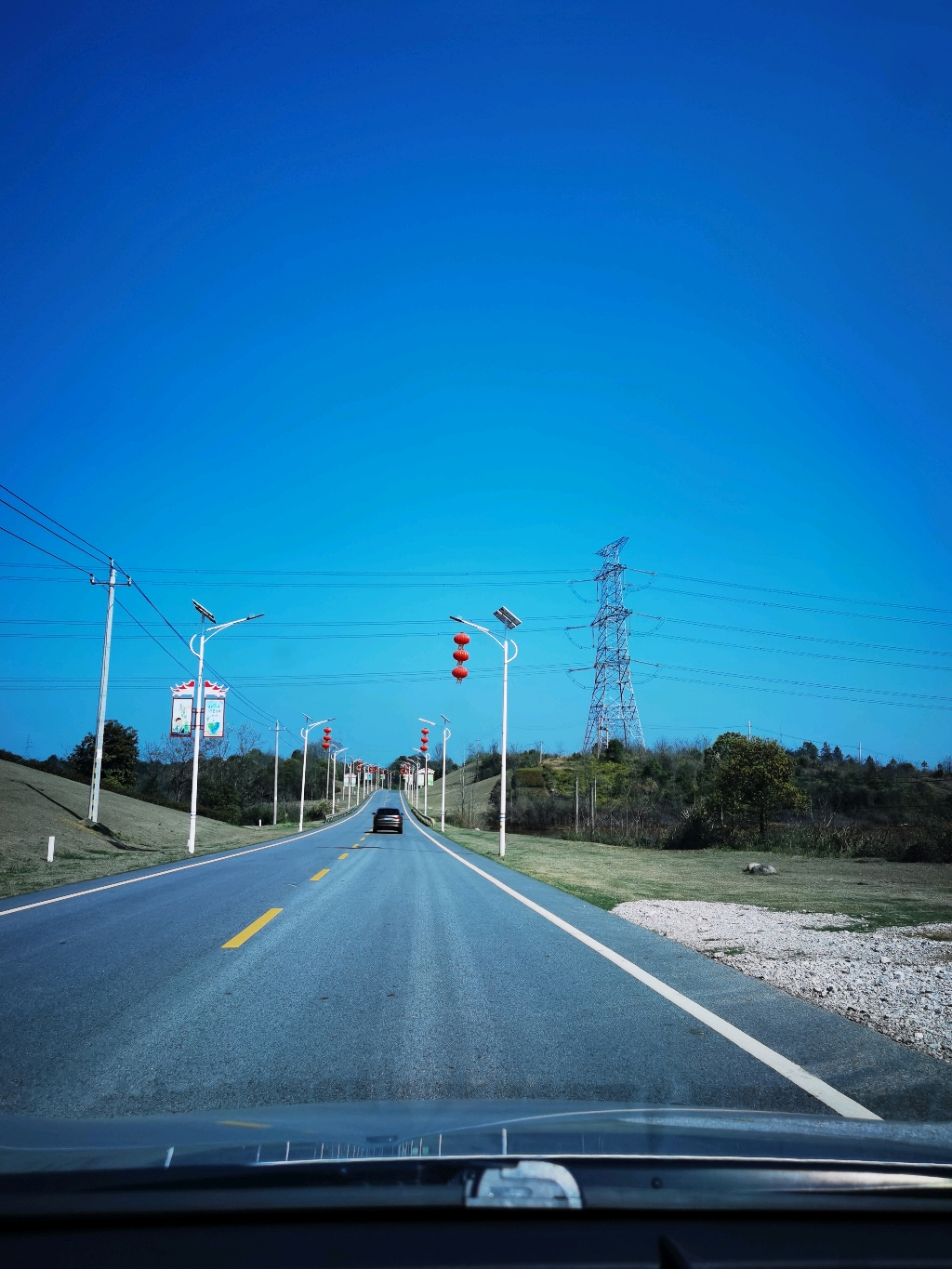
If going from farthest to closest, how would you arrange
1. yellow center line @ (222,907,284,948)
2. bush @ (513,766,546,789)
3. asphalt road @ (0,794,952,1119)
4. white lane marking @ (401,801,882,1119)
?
bush @ (513,766,546,789) < yellow center line @ (222,907,284,948) < asphalt road @ (0,794,952,1119) < white lane marking @ (401,801,882,1119)

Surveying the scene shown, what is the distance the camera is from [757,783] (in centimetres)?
3647

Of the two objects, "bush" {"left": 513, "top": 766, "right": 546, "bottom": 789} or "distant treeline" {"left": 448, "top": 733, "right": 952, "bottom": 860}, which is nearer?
"distant treeline" {"left": 448, "top": 733, "right": 952, "bottom": 860}

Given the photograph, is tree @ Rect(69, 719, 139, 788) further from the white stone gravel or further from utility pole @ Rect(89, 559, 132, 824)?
the white stone gravel

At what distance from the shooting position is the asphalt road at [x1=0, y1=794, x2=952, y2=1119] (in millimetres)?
4633

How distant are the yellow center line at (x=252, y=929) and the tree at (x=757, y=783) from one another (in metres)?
28.2

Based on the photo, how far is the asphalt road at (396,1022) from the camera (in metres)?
4.63

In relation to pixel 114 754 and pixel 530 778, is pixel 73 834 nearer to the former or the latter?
pixel 114 754

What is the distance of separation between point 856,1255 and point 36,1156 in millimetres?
2553

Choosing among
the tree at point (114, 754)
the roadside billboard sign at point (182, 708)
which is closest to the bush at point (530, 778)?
the tree at point (114, 754)

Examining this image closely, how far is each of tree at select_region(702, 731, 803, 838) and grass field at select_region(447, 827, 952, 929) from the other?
5910mm

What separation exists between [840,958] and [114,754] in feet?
228

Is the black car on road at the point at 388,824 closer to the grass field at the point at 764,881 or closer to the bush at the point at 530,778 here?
the grass field at the point at 764,881

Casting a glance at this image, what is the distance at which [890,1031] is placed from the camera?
604cm

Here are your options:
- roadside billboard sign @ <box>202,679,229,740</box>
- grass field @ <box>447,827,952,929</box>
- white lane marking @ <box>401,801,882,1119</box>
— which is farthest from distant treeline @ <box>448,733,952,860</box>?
white lane marking @ <box>401,801,882,1119</box>
